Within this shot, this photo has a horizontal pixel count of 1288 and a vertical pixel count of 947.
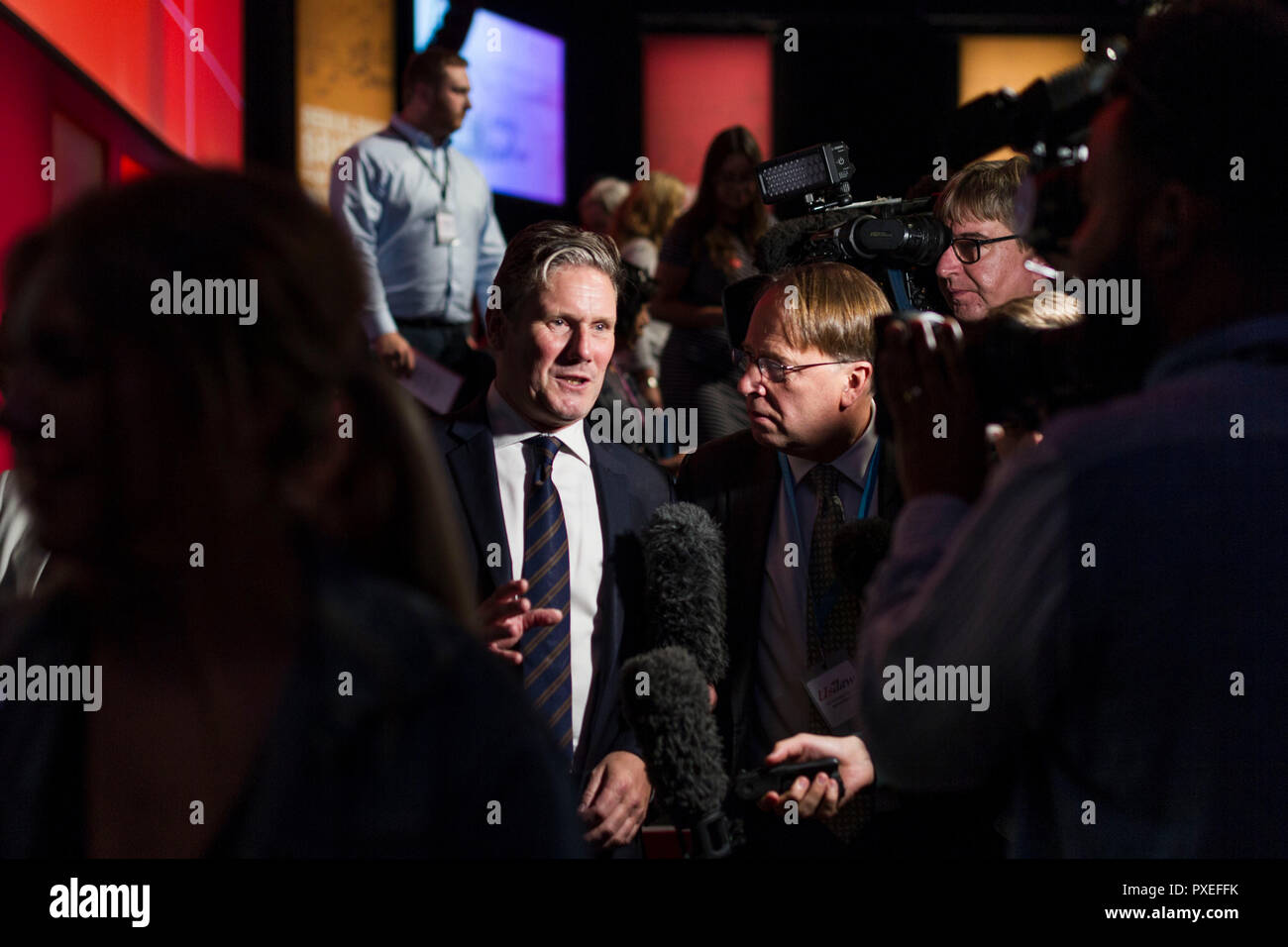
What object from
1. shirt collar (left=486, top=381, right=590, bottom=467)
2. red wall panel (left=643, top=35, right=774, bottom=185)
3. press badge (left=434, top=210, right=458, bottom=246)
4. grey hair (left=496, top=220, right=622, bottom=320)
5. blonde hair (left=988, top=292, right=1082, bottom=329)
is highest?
red wall panel (left=643, top=35, right=774, bottom=185)

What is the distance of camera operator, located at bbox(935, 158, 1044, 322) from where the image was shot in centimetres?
253

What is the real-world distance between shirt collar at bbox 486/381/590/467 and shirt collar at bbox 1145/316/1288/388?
127cm

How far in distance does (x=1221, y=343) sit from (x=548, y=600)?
127cm

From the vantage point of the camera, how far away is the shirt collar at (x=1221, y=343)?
3.88ft

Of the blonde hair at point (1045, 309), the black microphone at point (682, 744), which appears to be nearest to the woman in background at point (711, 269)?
the blonde hair at point (1045, 309)

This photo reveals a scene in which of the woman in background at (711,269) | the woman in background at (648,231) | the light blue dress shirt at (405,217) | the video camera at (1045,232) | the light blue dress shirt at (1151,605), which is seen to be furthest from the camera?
the woman in background at (648,231)

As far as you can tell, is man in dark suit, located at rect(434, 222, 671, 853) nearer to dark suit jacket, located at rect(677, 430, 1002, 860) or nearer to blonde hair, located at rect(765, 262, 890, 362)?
dark suit jacket, located at rect(677, 430, 1002, 860)

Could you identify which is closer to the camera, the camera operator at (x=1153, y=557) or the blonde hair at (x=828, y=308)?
the camera operator at (x=1153, y=557)

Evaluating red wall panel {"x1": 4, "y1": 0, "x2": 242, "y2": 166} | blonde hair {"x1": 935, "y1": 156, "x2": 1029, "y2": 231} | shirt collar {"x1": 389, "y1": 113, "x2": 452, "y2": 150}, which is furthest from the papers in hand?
blonde hair {"x1": 935, "y1": 156, "x2": 1029, "y2": 231}

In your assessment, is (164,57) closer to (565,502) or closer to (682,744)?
(565,502)

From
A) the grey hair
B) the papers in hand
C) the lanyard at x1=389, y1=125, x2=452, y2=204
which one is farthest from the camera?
the lanyard at x1=389, y1=125, x2=452, y2=204

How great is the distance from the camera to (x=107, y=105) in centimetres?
400

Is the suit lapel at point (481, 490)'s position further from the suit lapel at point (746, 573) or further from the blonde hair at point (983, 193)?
the blonde hair at point (983, 193)
